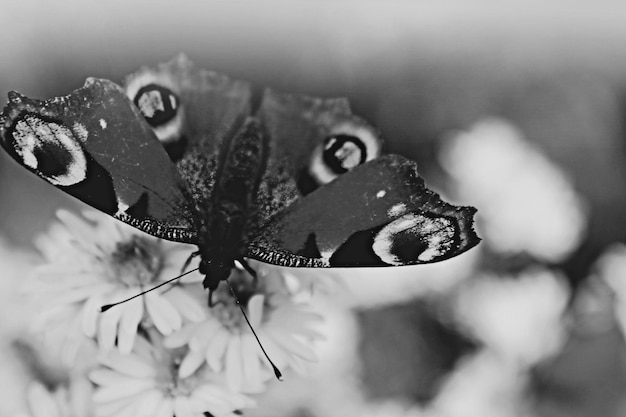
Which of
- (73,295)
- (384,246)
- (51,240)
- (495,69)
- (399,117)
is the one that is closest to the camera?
(384,246)

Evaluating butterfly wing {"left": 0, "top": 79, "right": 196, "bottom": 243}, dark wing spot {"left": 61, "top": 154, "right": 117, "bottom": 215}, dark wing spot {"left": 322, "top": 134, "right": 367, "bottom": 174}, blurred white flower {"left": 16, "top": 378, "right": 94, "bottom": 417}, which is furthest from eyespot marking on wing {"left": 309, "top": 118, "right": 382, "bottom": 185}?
blurred white flower {"left": 16, "top": 378, "right": 94, "bottom": 417}

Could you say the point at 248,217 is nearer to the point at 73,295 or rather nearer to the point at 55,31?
the point at 73,295

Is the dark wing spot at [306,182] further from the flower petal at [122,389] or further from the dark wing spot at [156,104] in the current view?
the flower petal at [122,389]

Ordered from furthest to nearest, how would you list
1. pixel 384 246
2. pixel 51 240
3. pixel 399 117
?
1. pixel 399 117
2. pixel 51 240
3. pixel 384 246

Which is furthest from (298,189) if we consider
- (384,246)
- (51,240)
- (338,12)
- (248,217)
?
(338,12)

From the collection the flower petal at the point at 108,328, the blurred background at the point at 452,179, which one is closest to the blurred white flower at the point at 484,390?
the blurred background at the point at 452,179

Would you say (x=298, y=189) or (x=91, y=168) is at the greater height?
(x=91, y=168)

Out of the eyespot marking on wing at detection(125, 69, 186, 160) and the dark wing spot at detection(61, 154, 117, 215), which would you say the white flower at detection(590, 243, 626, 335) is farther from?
the dark wing spot at detection(61, 154, 117, 215)

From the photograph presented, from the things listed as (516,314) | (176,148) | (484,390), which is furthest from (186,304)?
(516,314)
